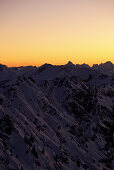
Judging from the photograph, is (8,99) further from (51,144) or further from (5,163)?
(5,163)

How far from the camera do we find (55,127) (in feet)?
252

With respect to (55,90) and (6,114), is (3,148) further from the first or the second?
(55,90)

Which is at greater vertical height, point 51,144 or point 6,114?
point 6,114

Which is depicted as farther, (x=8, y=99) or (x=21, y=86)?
(x=21, y=86)

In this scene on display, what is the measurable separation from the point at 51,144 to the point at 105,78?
145m

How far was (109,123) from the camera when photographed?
319ft

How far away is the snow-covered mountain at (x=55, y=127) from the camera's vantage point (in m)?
Result: 54.5

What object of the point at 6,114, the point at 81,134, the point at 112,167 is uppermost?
the point at 6,114

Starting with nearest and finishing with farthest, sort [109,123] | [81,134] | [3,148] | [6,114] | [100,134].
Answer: [3,148] → [6,114] → [81,134] → [100,134] → [109,123]

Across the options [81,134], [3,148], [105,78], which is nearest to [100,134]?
[81,134]

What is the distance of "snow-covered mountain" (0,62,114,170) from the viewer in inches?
2144

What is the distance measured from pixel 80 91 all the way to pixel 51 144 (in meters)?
46.5

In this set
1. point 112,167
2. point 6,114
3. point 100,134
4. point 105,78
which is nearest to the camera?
point 6,114

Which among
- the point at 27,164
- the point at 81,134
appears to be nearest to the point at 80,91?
the point at 81,134
